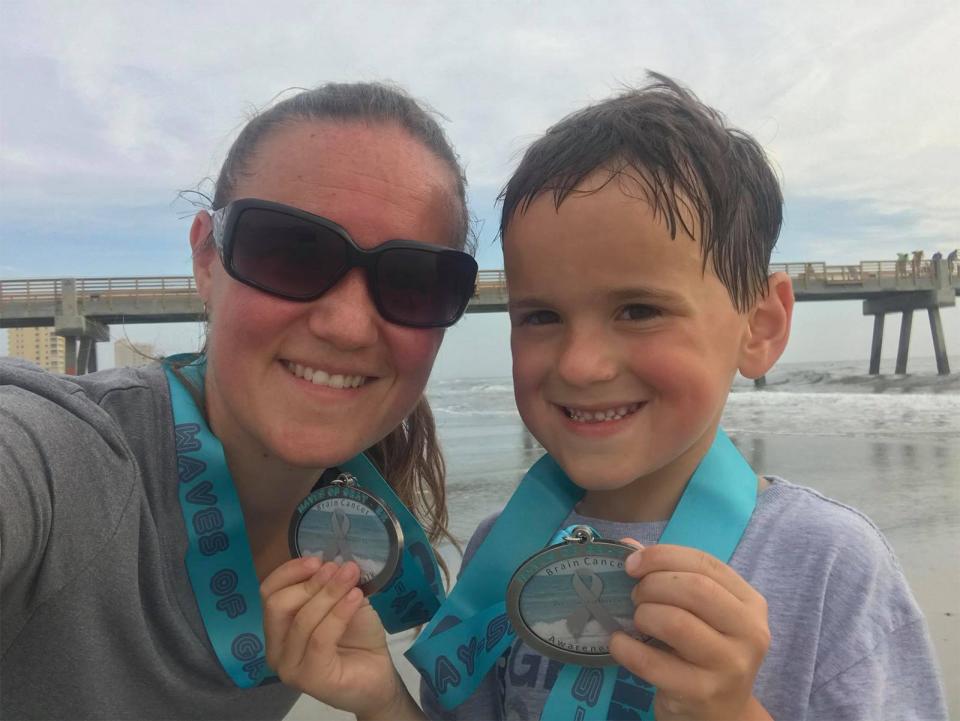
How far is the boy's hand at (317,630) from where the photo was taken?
1356 mm

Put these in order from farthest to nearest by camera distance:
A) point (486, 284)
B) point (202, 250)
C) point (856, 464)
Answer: point (486, 284) → point (856, 464) → point (202, 250)

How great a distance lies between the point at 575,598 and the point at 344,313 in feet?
2.84

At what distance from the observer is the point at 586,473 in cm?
140

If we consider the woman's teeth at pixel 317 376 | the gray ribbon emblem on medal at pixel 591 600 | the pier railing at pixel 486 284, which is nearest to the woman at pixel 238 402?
the woman's teeth at pixel 317 376

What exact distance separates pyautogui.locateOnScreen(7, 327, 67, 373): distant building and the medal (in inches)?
991

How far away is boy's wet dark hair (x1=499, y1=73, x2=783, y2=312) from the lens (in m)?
1.37

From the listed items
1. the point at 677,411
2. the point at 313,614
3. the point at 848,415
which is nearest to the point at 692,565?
the point at 677,411

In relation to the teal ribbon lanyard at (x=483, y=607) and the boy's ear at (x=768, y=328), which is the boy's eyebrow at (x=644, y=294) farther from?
the teal ribbon lanyard at (x=483, y=607)

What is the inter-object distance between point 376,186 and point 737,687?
1.36 m

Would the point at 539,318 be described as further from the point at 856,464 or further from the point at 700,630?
the point at 856,464

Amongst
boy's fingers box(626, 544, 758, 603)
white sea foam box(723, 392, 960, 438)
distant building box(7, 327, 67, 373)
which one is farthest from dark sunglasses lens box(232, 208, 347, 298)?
distant building box(7, 327, 67, 373)

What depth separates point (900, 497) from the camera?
6520 millimetres

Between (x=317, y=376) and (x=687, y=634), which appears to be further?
(x=317, y=376)

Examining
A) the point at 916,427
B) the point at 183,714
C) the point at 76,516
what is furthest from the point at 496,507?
the point at 916,427
